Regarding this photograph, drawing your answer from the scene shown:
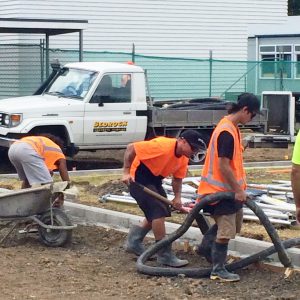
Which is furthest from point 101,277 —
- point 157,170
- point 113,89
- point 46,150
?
point 113,89

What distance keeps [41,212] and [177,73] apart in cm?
1893

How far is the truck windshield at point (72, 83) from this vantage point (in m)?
16.4

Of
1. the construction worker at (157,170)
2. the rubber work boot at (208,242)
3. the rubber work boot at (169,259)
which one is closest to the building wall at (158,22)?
the construction worker at (157,170)

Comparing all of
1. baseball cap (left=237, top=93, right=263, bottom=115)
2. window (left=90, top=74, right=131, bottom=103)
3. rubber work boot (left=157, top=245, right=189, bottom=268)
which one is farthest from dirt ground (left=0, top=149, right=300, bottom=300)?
window (left=90, top=74, right=131, bottom=103)

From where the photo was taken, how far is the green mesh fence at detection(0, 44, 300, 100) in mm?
24672

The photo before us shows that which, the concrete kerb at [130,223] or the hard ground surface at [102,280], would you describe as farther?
the concrete kerb at [130,223]

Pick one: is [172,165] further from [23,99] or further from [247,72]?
[247,72]

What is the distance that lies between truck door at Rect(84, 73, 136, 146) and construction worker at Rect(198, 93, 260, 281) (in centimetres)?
830

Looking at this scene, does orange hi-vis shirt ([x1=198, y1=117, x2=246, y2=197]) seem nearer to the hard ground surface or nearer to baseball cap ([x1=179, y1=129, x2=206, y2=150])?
baseball cap ([x1=179, y1=129, x2=206, y2=150])

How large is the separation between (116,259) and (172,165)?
1.25m

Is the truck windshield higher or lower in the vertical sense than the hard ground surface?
higher

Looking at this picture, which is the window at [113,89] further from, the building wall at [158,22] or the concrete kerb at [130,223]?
the building wall at [158,22]

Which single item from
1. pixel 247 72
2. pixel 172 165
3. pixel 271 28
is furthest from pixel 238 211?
pixel 271 28

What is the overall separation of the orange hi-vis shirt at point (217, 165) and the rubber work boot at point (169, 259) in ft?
2.89
